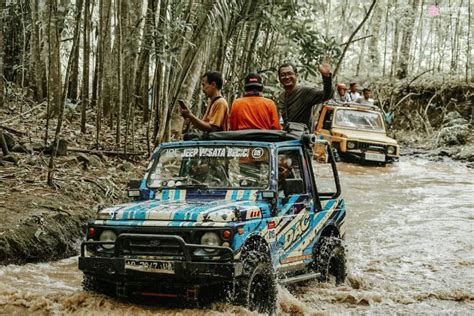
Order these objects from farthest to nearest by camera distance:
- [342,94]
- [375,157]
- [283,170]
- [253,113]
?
[342,94] → [375,157] → [253,113] → [283,170]

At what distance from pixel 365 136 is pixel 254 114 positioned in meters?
10.8

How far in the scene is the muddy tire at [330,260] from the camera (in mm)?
6855

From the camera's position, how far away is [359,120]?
18.1 meters

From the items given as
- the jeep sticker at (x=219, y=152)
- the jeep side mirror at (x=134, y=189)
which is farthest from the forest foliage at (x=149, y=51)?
the jeep sticker at (x=219, y=152)

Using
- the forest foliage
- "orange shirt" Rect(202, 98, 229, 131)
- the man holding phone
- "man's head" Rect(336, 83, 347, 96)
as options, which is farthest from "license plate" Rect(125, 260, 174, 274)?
"man's head" Rect(336, 83, 347, 96)

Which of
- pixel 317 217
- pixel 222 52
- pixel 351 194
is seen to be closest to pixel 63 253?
pixel 317 217

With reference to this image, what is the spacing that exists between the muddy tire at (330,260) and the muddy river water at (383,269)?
0.43 feet

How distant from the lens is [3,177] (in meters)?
8.38

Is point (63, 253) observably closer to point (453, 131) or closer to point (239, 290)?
point (239, 290)

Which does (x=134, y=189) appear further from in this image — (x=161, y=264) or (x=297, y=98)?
(x=297, y=98)

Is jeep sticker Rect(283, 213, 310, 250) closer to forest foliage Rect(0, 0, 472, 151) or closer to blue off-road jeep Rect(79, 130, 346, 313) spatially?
blue off-road jeep Rect(79, 130, 346, 313)

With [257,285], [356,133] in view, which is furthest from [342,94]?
[257,285]

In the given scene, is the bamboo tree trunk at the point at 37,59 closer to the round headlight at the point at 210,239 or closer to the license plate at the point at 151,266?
the license plate at the point at 151,266

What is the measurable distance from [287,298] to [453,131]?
17341 mm
